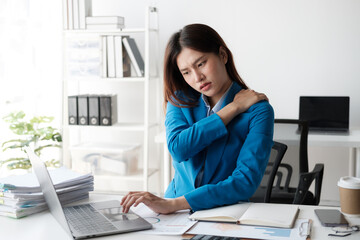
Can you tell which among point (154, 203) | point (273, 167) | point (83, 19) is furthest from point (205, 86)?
point (83, 19)

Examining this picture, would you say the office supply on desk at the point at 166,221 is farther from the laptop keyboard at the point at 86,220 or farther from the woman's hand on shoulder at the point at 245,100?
the woman's hand on shoulder at the point at 245,100

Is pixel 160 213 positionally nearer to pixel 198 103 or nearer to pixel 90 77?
pixel 198 103

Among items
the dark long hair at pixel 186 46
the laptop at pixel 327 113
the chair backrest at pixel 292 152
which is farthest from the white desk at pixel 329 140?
the dark long hair at pixel 186 46

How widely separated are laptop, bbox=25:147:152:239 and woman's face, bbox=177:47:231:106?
18.5 inches

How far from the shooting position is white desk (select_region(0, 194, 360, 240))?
1.15 metres

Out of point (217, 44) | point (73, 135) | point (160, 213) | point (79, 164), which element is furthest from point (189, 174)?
point (73, 135)

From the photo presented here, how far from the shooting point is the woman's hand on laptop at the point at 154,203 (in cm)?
133

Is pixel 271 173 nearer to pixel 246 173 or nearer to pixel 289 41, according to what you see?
pixel 246 173

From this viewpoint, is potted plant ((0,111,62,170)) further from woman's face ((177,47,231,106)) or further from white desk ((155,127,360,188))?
woman's face ((177,47,231,106))

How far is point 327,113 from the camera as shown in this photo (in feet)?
10.8

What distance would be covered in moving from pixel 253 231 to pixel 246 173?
0.89ft

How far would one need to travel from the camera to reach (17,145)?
10.7ft

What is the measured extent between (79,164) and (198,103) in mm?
2329

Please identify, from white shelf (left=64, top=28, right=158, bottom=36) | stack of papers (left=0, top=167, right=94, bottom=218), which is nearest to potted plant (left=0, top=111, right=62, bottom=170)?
→ white shelf (left=64, top=28, right=158, bottom=36)
